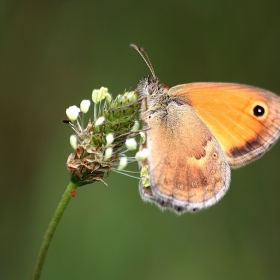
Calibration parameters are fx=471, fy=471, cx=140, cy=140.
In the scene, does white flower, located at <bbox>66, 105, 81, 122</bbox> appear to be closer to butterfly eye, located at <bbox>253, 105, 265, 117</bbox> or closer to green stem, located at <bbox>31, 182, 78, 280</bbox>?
green stem, located at <bbox>31, 182, 78, 280</bbox>

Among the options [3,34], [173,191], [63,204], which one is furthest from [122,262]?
[3,34]

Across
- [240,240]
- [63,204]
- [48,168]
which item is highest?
[48,168]

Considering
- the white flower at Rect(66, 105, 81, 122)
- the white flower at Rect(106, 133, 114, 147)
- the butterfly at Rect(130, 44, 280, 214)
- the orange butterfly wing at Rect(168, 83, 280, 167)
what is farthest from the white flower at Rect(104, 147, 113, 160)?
the orange butterfly wing at Rect(168, 83, 280, 167)

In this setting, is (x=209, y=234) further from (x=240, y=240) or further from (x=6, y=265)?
(x=6, y=265)

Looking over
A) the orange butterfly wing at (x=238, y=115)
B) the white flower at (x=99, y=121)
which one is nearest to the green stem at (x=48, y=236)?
the white flower at (x=99, y=121)

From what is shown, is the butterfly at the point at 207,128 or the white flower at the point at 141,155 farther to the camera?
the butterfly at the point at 207,128

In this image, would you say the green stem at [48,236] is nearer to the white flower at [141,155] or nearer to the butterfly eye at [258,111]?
the white flower at [141,155]
